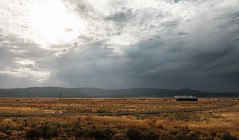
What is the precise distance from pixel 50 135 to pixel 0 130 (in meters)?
6.04

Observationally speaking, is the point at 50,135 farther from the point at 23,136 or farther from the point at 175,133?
the point at 175,133

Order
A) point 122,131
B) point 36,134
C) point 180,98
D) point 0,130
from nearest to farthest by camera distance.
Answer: point 36,134
point 0,130
point 122,131
point 180,98

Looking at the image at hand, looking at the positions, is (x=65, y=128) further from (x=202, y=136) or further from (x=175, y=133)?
(x=202, y=136)

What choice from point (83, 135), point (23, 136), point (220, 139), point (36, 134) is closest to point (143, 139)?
point (83, 135)

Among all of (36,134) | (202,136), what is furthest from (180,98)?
(36,134)

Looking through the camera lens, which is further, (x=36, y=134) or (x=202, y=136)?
(x=202, y=136)

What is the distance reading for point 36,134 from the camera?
17.8m

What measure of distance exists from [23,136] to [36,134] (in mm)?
1330

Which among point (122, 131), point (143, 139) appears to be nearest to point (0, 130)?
point (122, 131)

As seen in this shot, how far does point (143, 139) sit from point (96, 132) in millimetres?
4862

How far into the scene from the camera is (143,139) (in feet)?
59.5

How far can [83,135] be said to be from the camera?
18406 mm

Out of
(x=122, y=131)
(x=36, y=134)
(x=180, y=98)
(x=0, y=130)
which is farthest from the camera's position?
(x=180, y=98)

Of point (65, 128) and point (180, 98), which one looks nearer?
point (65, 128)
